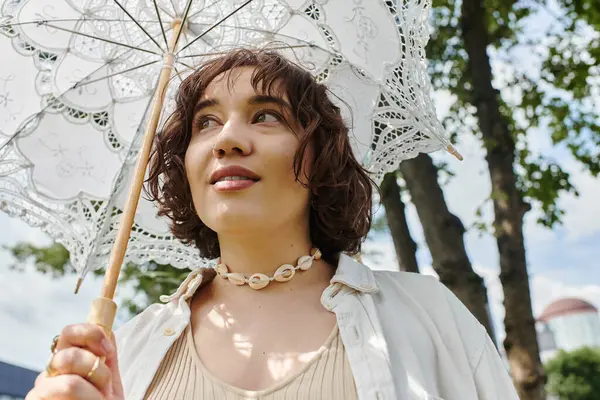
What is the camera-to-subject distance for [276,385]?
133cm

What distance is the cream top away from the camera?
133cm

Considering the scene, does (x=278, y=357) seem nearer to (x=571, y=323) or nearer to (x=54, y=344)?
(x=54, y=344)

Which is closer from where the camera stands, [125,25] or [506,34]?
[125,25]

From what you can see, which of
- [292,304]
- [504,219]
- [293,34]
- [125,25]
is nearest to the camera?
[292,304]

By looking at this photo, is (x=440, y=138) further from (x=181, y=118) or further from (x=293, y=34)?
(x=181, y=118)

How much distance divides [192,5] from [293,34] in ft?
1.23

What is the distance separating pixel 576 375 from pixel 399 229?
36674 millimetres

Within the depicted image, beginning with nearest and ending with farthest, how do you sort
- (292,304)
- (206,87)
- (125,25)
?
1. (292,304)
2. (206,87)
3. (125,25)

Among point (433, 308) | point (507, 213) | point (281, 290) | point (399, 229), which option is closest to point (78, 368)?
point (281, 290)

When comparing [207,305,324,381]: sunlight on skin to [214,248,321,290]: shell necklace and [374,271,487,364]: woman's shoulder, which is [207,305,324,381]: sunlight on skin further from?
[374,271,487,364]: woman's shoulder

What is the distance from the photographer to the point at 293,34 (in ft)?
6.56

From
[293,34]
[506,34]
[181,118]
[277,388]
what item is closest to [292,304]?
[277,388]

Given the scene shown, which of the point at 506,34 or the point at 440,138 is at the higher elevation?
the point at 506,34

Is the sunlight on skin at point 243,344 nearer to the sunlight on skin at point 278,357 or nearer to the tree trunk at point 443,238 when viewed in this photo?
the sunlight on skin at point 278,357
